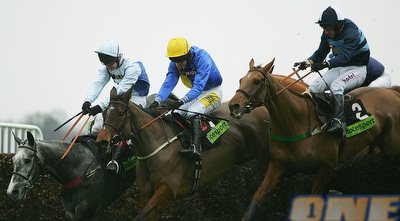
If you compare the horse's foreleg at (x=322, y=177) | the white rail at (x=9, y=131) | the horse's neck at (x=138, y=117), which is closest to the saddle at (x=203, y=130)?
the horse's neck at (x=138, y=117)

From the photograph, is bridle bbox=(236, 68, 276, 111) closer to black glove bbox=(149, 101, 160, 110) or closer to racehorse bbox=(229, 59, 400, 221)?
racehorse bbox=(229, 59, 400, 221)

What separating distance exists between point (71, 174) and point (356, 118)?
3.21m

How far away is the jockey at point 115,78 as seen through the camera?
8938 millimetres

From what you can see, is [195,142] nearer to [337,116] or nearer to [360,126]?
[337,116]

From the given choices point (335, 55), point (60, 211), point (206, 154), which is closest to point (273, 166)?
point (206, 154)

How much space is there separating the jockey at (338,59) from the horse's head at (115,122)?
1965mm

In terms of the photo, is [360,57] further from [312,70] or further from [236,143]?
[236,143]

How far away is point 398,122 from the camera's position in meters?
8.95

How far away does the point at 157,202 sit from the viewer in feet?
26.4

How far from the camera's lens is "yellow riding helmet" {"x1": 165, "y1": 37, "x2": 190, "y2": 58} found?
8.80m

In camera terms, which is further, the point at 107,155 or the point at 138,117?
the point at 107,155

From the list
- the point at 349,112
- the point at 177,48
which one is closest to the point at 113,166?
the point at 177,48

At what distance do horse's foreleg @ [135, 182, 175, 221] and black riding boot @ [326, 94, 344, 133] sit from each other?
5.94 ft

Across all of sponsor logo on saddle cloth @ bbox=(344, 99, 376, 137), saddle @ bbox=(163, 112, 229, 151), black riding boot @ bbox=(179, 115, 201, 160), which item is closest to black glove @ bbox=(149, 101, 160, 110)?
saddle @ bbox=(163, 112, 229, 151)
